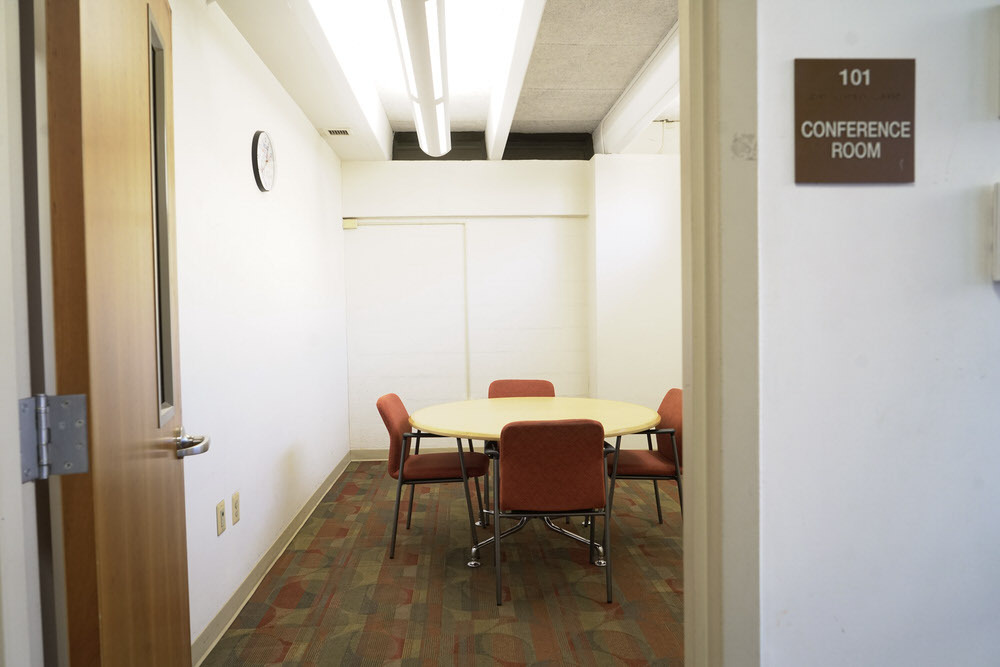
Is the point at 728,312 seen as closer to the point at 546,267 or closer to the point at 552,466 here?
the point at 552,466

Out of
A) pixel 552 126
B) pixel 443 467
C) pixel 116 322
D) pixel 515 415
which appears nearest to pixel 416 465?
pixel 443 467

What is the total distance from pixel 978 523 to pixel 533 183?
16.8 ft

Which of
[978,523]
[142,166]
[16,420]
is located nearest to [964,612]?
[978,523]

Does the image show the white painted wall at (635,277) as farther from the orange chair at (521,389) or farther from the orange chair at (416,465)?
the orange chair at (416,465)

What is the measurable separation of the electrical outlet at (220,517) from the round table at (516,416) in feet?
3.34

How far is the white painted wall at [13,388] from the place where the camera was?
33.7 inches

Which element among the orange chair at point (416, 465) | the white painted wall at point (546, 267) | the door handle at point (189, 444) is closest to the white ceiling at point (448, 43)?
the white painted wall at point (546, 267)

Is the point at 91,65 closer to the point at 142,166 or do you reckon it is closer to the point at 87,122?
the point at 87,122

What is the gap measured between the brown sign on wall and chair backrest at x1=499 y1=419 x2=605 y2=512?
177 centimetres

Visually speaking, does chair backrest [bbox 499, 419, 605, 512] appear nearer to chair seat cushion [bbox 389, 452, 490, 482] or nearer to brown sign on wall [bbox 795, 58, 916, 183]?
chair seat cushion [bbox 389, 452, 490, 482]

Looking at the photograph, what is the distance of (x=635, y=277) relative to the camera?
5.62 m

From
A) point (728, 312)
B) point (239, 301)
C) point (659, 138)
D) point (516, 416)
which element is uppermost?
point (659, 138)

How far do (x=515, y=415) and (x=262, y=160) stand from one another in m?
2.01

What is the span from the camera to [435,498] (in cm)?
456
